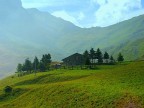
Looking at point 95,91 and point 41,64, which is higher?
point 41,64

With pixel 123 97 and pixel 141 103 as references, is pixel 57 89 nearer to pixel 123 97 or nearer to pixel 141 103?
pixel 123 97

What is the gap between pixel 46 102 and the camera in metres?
97.0

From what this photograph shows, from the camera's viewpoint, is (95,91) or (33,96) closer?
(95,91)

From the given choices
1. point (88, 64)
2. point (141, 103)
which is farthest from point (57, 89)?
point (88, 64)

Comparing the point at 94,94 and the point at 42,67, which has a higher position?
the point at 42,67

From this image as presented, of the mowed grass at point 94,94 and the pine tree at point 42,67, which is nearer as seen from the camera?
the mowed grass at point 94,94

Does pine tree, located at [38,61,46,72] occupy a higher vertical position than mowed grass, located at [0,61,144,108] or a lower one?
higher

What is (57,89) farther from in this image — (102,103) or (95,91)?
(102,103)

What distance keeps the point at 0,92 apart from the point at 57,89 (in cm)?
3777

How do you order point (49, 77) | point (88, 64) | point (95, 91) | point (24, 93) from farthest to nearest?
point (88, 64) < point (49, 77) < point (24, 93) < point (95, 91)

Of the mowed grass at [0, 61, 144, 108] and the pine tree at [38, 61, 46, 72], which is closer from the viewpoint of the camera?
the mowed grass at [0, 61, 144, 108]

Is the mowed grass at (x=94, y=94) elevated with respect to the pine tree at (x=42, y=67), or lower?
lower

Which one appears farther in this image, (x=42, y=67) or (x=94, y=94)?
(x=42, y=67)

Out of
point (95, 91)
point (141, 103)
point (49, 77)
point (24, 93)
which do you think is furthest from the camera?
point (49, 77)
